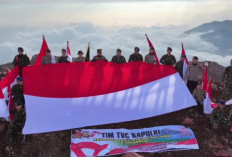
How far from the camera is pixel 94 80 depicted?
12.7 meters

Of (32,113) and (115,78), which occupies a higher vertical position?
(115,78)

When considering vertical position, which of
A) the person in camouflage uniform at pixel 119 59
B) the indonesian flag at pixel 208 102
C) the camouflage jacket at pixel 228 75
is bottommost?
the indonesian flag at pixel 208 102

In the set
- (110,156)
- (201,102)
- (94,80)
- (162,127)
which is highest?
(94,80)

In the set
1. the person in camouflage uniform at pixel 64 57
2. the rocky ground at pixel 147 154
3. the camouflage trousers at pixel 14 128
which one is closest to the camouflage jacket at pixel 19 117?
the camouflage trousers at pixel 14 128

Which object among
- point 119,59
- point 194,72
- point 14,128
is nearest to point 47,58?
point 119,59

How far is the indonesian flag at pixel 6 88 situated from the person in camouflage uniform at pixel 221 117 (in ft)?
28.4

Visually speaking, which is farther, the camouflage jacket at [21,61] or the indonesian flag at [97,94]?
the camouflage jacket at [21,61]

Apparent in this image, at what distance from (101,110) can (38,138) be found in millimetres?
2821

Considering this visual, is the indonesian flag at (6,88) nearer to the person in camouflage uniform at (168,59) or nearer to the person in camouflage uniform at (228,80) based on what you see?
the person in camouflage uniform at (168,59)

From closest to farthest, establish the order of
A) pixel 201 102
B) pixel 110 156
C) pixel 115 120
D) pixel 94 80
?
pixel 110 156 < pixel 115 120 < pixel 94 80 < pixel 201 102

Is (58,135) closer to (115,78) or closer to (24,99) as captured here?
(24,99)

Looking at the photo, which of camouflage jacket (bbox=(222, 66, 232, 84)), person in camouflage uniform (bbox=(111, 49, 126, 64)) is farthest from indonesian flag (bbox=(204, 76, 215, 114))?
person in camouflage uniform (bbox=(111, 49, 126, 64))

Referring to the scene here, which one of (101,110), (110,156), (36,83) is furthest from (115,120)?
(36,83)

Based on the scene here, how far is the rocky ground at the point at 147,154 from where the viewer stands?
11.6 m
